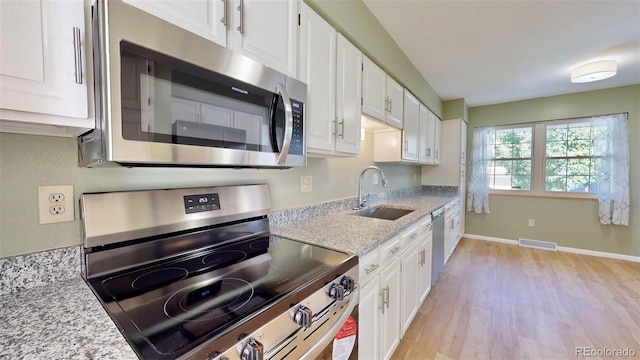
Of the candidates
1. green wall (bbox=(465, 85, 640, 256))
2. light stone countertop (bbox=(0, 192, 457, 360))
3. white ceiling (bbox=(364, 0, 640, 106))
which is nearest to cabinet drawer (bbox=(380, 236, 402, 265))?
light stone countertop (bbox=(0, 192, 457, 360))

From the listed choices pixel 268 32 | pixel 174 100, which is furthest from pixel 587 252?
pixel 174 100

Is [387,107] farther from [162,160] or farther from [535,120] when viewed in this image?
[535,120]

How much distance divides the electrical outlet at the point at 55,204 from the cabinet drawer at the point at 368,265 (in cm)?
105

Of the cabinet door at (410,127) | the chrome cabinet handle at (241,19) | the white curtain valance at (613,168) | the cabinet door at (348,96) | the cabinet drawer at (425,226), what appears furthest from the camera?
the white curtain valance at (613,168)

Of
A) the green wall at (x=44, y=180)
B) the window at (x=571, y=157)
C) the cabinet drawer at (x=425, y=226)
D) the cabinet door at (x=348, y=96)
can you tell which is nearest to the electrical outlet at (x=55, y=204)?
the green wall at (x=44, y=180)

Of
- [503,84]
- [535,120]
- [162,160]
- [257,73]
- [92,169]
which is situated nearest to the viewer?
[162,160]

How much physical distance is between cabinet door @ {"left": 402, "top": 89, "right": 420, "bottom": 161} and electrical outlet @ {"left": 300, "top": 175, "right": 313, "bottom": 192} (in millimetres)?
1250

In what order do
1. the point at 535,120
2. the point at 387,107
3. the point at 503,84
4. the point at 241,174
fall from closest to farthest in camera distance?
the point at 241,174, the point at 387,107, the point at 503,84, the point at 535,120

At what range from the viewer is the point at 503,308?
88.7 inches

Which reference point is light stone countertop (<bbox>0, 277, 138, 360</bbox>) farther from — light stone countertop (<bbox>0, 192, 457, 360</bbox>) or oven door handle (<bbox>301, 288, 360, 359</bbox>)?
oven door handle (<bbox>301, 288, 360, 359</bbox>)

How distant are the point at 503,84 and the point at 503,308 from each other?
2.80 metres

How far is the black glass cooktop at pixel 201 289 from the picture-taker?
0.54 metres

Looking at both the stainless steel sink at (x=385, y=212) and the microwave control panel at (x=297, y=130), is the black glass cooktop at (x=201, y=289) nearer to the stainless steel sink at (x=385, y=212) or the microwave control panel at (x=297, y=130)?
the microwave control panel at (x=297, y=130)

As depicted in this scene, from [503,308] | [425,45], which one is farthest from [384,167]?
[503,308]
